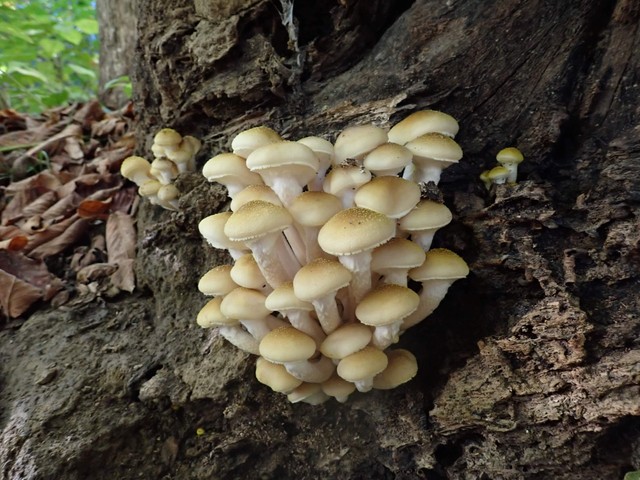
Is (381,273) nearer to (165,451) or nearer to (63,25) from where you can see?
(165,451)

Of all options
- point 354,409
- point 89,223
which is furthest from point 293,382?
point 89,223

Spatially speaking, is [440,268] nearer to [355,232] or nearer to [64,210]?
[355,232]

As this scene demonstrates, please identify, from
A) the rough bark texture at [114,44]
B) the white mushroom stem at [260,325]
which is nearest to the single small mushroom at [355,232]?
the white mushroom stem at [260,325]

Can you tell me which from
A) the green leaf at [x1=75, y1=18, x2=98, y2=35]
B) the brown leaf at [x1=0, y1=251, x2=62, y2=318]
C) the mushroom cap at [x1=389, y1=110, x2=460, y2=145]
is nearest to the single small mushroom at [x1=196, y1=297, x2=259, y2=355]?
the mushroom cap at [x1=389, y1=110, x2=460, y2=145]

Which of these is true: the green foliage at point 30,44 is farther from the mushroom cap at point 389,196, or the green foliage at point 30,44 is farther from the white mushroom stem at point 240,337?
the mushroom cap at point 389,196

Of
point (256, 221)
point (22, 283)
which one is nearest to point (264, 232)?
point (256, 221)

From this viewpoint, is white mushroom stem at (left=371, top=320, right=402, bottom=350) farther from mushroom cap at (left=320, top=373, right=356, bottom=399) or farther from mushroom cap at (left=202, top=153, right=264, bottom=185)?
mushroom cap at (left=202, top=153, right=264, bottom=185)
